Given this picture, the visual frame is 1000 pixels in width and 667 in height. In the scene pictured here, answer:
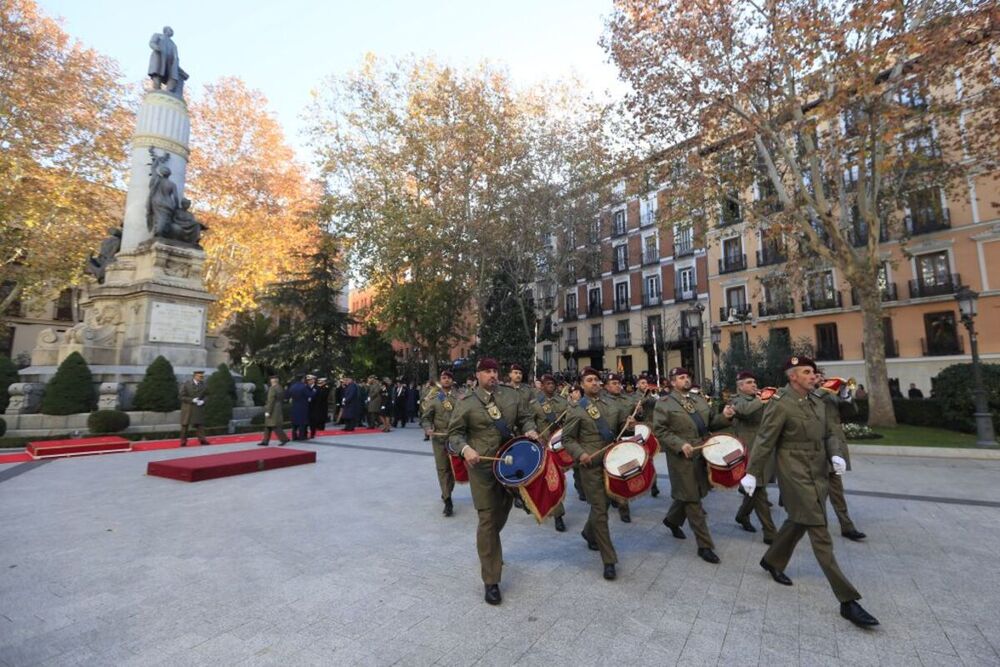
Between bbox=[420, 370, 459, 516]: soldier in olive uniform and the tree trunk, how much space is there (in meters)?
15.9

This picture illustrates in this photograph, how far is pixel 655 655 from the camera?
3357 millimetres

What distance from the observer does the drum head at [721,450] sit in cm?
594

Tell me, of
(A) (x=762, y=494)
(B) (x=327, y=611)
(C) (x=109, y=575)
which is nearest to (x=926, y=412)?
(A) (x=762, y=494)

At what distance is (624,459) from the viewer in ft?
17.5

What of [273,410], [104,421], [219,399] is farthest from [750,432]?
[104,421]

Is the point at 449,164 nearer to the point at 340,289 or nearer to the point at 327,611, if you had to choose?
the point at 340,289

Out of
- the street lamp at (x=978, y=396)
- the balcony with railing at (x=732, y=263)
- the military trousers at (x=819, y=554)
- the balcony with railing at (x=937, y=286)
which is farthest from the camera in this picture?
the balcony with railing at (x=732, y=263)

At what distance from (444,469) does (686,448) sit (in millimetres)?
3761

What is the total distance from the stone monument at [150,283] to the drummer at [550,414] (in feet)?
42.6

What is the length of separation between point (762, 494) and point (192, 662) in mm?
5757

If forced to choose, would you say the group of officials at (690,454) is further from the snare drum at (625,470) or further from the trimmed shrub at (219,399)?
the trimmed shrub at (219,399)

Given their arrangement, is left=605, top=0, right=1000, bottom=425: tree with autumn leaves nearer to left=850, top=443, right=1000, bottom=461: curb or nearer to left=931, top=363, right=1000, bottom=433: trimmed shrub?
left=931, top=363, right=1000, bottom=433: trimmed shrub

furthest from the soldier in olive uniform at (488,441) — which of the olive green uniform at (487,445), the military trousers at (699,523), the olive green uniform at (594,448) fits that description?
the military trousers at (699,523)

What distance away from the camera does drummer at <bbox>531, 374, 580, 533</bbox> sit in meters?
5.93
